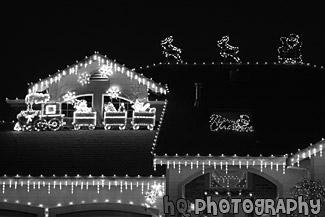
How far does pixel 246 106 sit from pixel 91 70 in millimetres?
5893

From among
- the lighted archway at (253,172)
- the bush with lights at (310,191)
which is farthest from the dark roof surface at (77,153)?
the bush with lights at (310,191)

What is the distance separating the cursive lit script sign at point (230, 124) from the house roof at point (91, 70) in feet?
9.36

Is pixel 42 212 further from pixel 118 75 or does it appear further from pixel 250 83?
pixel 250 83

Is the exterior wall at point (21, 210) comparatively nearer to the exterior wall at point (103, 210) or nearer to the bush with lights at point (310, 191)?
the exterior wall at point (103, 210)

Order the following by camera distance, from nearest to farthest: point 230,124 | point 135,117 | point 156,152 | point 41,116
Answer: point 156,152, point 230,124, point 135,117, point 41,116

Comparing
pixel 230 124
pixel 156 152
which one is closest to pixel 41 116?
pixel 156 152

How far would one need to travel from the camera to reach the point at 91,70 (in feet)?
83.0

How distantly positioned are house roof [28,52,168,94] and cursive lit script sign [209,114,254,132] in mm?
2854

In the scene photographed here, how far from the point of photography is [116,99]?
83.3 feet

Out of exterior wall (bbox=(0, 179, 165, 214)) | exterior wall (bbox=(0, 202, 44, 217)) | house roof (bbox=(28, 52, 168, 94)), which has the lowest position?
exterior wall (bbox=(0, 202, 44, 217))

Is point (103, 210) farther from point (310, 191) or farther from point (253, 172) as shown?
point (310, 191)

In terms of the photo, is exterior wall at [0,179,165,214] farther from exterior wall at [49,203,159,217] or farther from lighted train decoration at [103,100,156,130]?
lighted train decoration at [103,100,156,130]

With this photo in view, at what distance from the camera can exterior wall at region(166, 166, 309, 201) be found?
70.6ft

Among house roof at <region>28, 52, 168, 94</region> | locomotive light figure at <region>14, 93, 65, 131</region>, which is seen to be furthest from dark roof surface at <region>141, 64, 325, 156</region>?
locomotive light figure at <region>14, 93, 65, 131</region>
